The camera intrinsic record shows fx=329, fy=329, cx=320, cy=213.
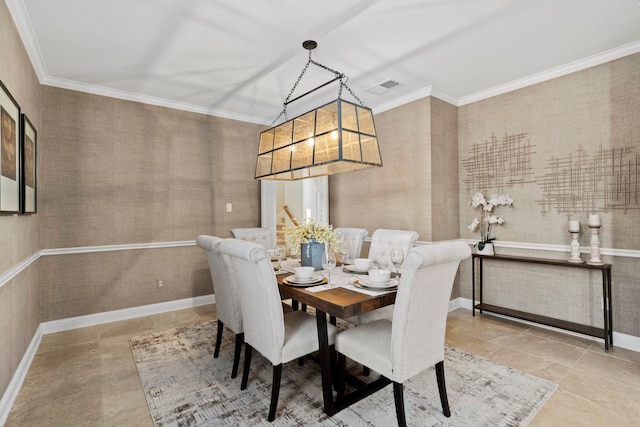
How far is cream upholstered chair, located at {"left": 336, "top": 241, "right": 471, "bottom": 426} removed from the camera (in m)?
1.60

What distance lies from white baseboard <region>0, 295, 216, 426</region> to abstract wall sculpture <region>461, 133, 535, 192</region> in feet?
12.1

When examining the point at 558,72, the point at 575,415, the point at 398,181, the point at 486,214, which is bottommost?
the point at 575,415

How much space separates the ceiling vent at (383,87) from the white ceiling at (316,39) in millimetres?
85

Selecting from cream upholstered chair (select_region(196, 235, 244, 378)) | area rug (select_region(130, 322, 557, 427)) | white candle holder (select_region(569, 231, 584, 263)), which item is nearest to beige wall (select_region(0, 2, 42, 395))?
area rug (select_region(130, 322, 557, 427))

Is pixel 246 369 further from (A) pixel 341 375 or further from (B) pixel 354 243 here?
(B) pixel 354 243

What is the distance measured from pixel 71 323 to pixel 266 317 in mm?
2807

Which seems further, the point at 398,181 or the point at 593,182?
the point at 398,181

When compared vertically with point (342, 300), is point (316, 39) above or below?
above

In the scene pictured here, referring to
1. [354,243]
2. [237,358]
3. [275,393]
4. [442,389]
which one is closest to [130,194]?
[237,358]

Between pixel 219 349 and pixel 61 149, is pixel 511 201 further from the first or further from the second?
pixel 61 149

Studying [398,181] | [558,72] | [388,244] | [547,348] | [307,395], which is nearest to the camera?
[307,395]

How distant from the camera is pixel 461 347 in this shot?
9.51ft

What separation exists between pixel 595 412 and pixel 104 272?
442 centimetres

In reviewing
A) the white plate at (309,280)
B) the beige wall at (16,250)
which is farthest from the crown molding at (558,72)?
the beige wall at (16,250)
